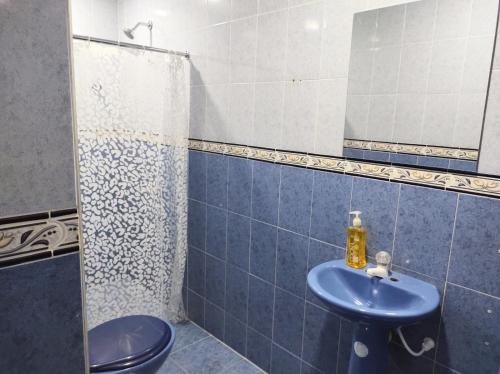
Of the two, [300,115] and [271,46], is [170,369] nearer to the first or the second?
[300,115]

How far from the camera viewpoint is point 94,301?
1900mm

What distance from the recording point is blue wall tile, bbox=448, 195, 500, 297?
47.6 inches

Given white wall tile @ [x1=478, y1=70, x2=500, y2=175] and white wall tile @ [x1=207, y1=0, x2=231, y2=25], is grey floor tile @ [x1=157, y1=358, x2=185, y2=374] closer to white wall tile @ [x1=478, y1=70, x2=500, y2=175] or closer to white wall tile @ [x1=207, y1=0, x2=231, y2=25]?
white wall tile @ [x1=478, y1=70, x2=500, y2=175]

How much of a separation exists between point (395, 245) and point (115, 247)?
1.43 m

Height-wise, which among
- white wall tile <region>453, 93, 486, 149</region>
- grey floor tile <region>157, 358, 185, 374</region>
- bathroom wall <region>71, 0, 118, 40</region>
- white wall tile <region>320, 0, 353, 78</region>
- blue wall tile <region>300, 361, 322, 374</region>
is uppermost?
bathroom wall <region>71, 0, 118, 40</region>

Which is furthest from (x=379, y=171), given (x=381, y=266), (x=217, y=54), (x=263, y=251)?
(x=217, y=54)

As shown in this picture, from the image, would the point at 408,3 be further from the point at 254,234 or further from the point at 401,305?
the point at 254,234

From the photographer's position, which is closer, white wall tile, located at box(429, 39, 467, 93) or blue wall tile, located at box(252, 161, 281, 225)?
white wall tile, located at box(429, 39, 467, 93)

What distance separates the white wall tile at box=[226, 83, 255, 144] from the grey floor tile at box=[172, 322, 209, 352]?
1.36 metres

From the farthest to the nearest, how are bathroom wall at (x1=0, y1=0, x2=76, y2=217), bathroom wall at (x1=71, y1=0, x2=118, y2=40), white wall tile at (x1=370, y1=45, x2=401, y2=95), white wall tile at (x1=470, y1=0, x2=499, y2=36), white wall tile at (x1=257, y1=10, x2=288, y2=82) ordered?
bathroom wall at (x1=71, y1=0, x2=118, y2=40)
white wall tile at (x1=257, y1=10, x2=288, y2=82)
white wall tile at (x1=370, y1=45, x2=401, y2=95)
white wall tile at (x1=470, y1=0, x2=499, y2=36)
bathroom wall at (x1=0, y1=0, x2=76, y2=217)

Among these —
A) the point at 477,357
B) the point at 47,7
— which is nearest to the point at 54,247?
the point at 47,7

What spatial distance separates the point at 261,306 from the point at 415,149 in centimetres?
123

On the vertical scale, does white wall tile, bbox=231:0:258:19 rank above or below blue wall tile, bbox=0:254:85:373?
above

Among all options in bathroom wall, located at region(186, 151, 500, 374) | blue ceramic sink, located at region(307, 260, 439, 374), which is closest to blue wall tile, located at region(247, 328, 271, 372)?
bathroom wall, located at region(186, 151, 500, 374)
